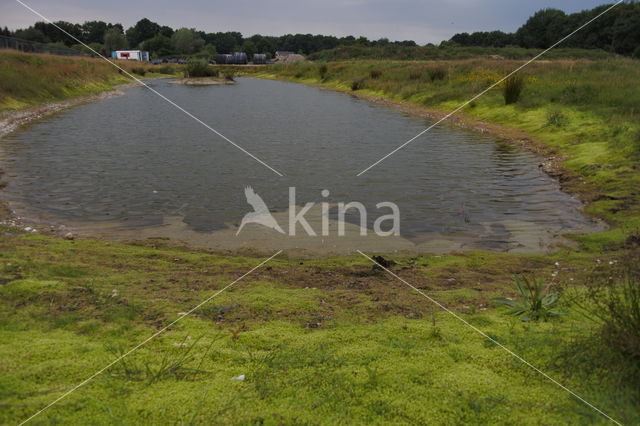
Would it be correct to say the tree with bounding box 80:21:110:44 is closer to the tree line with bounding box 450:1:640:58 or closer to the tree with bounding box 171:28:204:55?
the tree with bounding box 171:28:204:55

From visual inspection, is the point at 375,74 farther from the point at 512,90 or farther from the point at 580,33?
the point at 580,33

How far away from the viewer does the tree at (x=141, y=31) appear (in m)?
166

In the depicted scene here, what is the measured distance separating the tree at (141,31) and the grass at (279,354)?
181 meters

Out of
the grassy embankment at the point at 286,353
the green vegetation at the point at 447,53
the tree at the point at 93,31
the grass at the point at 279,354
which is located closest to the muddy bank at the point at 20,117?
the grass at the point at 279,354

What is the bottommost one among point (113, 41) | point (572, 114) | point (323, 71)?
point (572, 114)

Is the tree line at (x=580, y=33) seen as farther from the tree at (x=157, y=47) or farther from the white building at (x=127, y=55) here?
the tree at (x=157, y=47)

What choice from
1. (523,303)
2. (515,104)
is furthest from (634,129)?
(523,303)

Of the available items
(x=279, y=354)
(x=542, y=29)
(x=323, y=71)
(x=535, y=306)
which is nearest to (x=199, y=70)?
(x=323, y=71)

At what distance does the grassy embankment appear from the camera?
3164 millimetres

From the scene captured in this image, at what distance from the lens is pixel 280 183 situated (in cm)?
1292

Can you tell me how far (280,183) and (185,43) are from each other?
15163 cm

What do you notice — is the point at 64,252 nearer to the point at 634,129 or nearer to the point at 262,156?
the point at 262,156

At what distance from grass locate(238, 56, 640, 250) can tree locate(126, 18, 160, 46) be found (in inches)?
5967

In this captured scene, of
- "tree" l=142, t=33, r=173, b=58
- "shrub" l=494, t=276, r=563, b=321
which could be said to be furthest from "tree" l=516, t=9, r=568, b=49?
"tree" l=142, t=33, r=173, b=58
